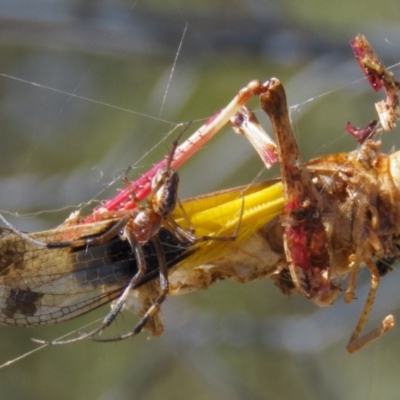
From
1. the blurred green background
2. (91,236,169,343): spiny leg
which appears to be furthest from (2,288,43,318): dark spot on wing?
the blurred green background

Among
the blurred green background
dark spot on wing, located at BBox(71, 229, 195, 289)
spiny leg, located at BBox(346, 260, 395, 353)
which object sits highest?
dark spot on wing, located at BBox(71, 229, 195, 289)

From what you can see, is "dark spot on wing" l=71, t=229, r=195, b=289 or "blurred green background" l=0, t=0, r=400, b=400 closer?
"dark spot on wing" l=71, t=229, r=195, b=289

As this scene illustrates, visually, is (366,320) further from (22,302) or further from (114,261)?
(22,302)

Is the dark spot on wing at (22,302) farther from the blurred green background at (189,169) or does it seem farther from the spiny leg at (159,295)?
the blurred green background at (189,169)

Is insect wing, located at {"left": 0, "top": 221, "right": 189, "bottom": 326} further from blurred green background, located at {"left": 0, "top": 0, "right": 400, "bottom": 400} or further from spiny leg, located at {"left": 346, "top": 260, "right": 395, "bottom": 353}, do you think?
blurred green background, located at {"left": 0, "top": 0, "right": 400, "bottom": 400}

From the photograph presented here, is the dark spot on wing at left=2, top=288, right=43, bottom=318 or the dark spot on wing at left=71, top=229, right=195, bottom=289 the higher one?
the dark spot on wing at left=71, top=229, right=195, bottom=289

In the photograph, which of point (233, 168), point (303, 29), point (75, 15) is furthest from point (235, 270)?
point (233, 168)

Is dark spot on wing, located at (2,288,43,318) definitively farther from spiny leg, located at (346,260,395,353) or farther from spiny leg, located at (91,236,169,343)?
spiny leg, located at (346,260,395,353)

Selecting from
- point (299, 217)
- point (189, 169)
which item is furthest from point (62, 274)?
point (189, 169)

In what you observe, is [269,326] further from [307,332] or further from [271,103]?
[271,103]
